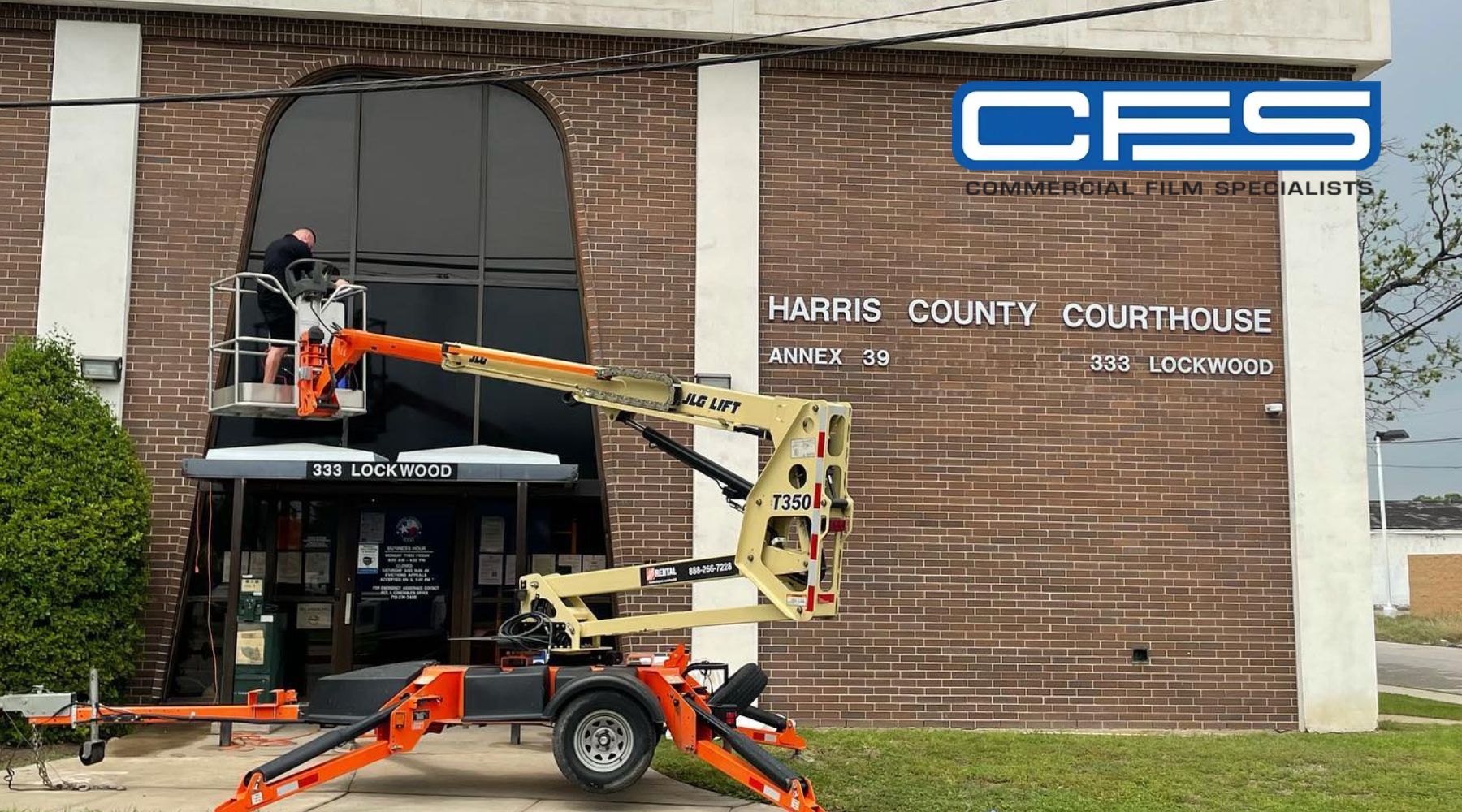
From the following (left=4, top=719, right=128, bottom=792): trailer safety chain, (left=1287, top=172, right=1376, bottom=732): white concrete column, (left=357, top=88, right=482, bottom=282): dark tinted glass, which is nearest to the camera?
(left=4, top=719, right=128, bottom=792): trailer safety chain

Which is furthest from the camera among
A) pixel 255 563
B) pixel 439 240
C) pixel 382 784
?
pixel 439 240

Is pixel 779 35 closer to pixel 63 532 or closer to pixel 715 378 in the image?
pixel 715 378

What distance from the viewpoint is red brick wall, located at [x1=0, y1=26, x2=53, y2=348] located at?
12.7 m

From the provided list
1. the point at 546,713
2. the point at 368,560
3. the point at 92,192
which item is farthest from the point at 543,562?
the point at 92,192

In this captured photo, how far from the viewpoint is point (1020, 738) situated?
12117 millimetres

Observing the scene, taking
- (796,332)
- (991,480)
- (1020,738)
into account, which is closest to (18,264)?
(796,332)

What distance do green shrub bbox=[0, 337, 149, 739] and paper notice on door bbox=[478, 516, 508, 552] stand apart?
10.9 feet

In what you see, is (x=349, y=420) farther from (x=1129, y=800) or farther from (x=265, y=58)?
(x=1129, y=800)

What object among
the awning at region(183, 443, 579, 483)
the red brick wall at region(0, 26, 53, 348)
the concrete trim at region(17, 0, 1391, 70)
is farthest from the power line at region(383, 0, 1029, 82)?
the awning at region(183, 443, 579, 483)

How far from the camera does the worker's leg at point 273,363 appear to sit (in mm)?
12500

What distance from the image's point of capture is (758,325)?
13.3 meters

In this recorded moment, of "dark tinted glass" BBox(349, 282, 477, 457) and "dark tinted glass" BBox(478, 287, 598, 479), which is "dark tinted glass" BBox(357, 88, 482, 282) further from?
"dark tinted glass" BBox(478, 287, 598, 479)

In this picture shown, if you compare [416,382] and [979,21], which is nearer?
[416,382]

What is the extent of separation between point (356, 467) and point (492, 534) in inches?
77.4
